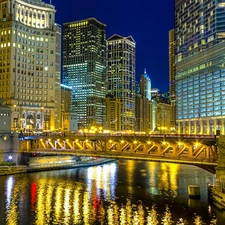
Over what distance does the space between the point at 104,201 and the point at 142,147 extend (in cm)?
1466

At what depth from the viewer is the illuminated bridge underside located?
60.9m

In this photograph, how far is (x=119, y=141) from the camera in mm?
72188

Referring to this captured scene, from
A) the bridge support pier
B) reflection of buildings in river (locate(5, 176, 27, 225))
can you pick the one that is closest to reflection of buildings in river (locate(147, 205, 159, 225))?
reflection of buildings in river (locate(5, 176, 27, 225))

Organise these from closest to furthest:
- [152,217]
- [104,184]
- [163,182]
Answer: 1. [152,217]
2. [104,184]
3. [163,182]

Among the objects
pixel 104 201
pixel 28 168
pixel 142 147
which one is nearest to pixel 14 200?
pixel 104 201

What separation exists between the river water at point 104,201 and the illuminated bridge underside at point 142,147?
7.56 m

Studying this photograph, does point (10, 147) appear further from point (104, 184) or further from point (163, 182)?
point (163, 182)

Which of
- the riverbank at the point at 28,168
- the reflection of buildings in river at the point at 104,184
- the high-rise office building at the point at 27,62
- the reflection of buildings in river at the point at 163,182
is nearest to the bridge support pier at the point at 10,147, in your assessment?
the riverbank at the point at 28,168

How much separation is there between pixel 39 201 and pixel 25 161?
47147 millimetres

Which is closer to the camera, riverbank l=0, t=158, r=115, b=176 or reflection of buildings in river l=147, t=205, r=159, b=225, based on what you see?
reflection of buildings in river l=147, t=205, r=159, b=225

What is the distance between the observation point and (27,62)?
574ft

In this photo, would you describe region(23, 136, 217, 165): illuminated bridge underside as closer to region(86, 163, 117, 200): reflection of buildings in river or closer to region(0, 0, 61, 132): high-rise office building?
region(86, 163, 117, 200): reflection of buildings in river

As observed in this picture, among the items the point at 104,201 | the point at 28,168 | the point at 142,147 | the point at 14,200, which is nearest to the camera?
the point at 104,201

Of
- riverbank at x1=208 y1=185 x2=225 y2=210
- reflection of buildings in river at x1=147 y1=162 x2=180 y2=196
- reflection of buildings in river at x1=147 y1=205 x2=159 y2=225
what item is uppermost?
riverbank at x1=208 y1=185 x2=225 y2=210
